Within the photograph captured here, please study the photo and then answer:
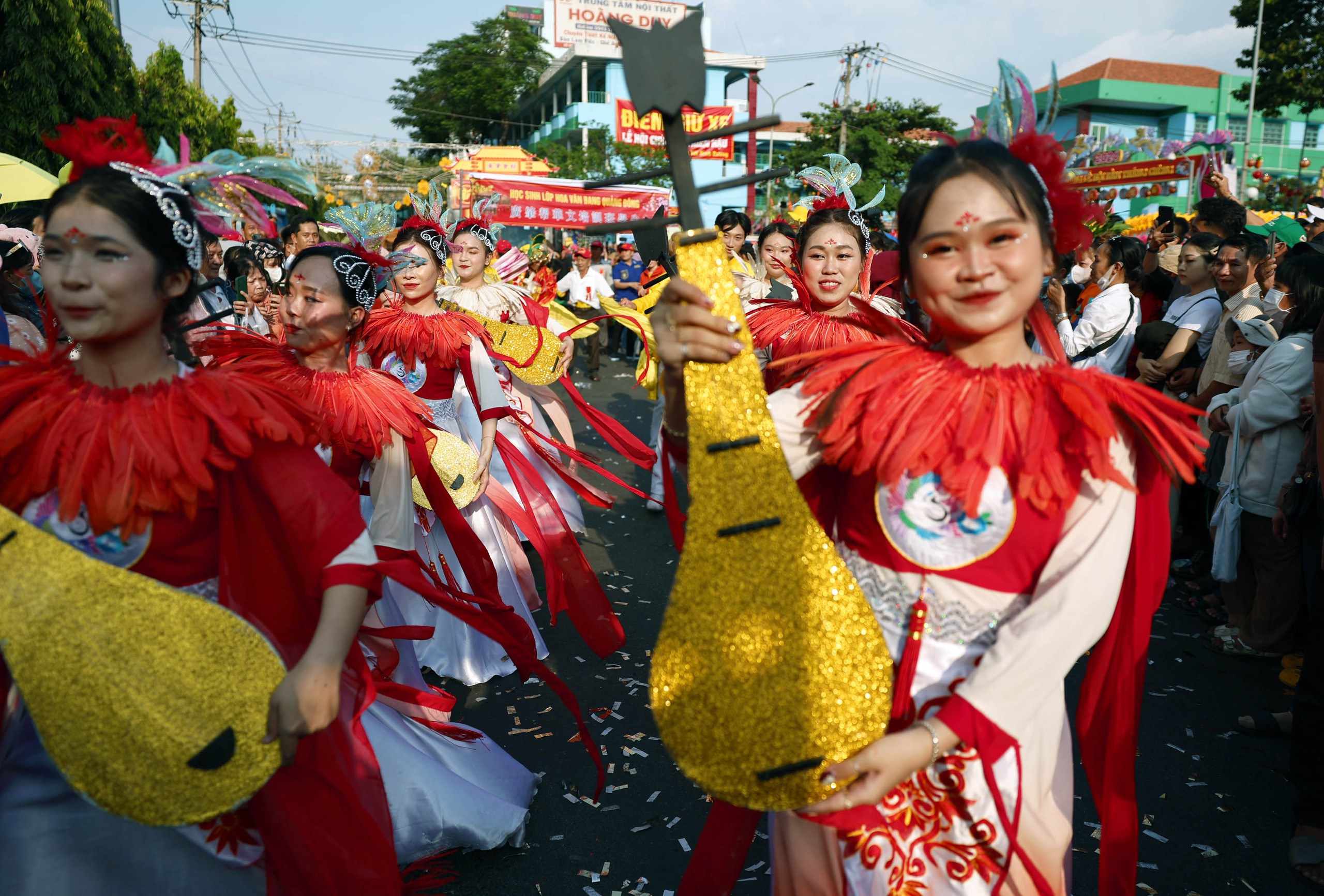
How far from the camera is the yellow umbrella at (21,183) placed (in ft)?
10.6

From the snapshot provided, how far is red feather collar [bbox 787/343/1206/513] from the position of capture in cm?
151

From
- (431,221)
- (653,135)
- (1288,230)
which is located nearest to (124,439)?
(431,221)

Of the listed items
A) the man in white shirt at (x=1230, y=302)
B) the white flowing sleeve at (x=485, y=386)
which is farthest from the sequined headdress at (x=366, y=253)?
the man in white shirt at (x=1230, y=302)

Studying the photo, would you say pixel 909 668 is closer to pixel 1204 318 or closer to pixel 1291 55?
pixel 1204 318

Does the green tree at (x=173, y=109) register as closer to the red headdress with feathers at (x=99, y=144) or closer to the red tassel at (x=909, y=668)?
the red headdress with feathers at (x=99, y=144)

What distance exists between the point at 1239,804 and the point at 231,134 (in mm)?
22282

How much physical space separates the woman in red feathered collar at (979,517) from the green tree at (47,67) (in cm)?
1309

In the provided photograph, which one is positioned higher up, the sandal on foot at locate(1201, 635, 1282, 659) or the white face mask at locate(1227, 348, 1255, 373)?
the white face mask at locate(1227, 348, 1255, 373)

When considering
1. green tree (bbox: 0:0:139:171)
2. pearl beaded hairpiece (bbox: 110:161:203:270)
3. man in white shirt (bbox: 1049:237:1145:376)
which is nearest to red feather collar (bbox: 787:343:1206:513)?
pearl beaded hairpiece (bbox: 110:161:203:270)

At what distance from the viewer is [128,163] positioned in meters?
1.89

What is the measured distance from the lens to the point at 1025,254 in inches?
62.2

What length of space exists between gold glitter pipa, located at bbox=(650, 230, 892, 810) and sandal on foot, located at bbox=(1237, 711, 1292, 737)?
3.23 metres

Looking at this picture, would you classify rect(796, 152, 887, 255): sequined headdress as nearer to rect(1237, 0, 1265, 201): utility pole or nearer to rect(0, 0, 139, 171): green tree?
rect(0, 0, 139, 171): green tree

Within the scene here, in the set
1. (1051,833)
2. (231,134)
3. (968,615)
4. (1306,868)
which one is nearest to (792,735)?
(968,615)
